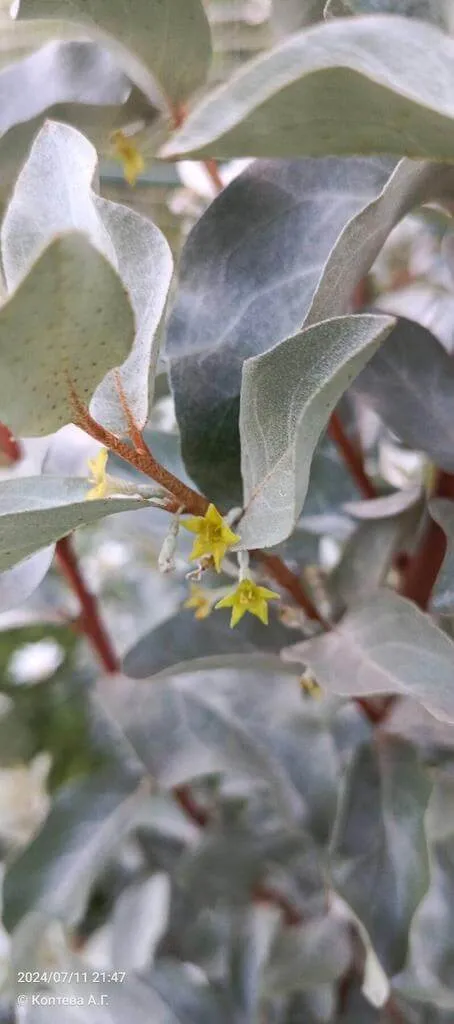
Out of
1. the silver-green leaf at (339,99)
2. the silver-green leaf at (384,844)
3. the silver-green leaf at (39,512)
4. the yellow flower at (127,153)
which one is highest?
the silver-green leaf at (339,99)

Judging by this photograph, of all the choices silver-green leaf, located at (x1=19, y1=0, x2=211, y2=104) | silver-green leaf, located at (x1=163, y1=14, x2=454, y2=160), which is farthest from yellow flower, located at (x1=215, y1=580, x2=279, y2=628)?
silver-green leaf, located at (x1=19, y1=0, x2=211, y2=104)

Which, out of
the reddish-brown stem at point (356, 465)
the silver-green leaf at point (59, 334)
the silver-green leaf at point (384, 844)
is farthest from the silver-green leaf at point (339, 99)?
the silver-green leaf at point (384, 844)

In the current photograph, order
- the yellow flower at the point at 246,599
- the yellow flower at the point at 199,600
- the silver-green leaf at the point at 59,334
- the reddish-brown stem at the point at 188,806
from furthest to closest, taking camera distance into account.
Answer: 1. the reddish-brown stem at the point at 188,806
2. the yellow flower at the point at 199,600
3. the yellow flower at the point at 246,599
4. the silver-green leaf at the point at 59,334

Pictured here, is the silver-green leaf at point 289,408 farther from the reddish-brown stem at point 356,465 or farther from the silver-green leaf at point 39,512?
the reddish-brown stem at point 356,465

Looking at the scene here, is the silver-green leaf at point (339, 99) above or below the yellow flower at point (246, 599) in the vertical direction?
above

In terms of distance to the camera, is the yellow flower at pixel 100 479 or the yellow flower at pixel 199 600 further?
the yellow flower at pixel 199 600

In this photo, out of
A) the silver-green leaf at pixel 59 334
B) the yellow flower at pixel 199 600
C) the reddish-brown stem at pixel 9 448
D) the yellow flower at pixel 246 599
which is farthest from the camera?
the reddish-brown stem at pixel 9 448

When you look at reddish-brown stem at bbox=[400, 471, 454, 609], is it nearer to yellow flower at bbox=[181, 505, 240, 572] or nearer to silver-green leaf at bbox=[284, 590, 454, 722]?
silver-green leaf at bbox=[284, 590, 454, 722]

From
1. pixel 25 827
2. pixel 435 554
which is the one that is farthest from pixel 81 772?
pixel 435 554
